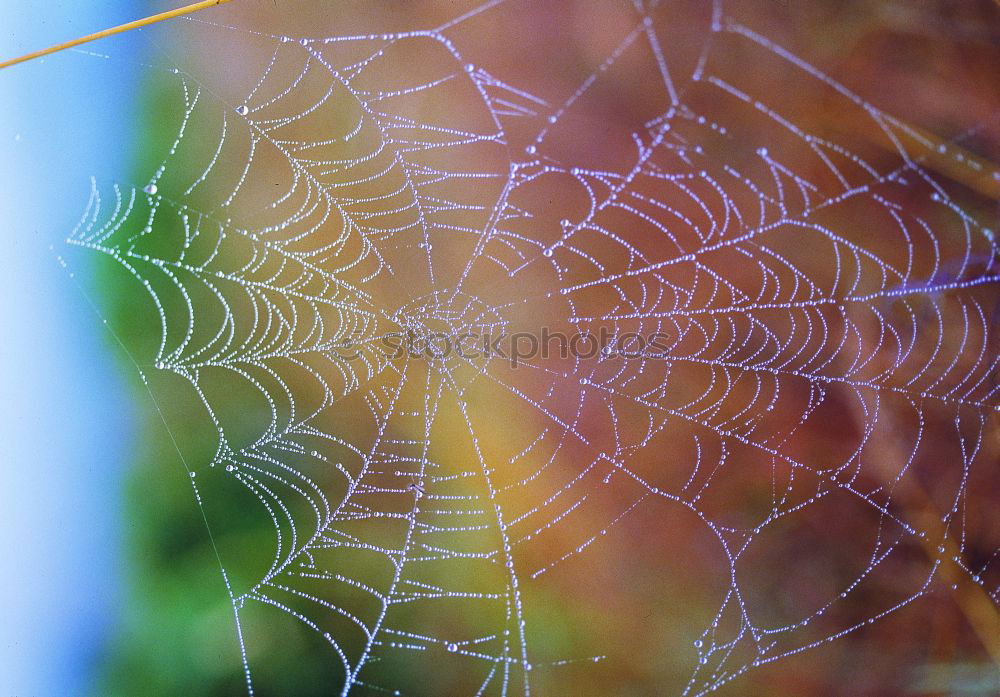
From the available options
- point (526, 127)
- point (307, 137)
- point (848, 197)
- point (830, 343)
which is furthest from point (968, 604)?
point (307, 137)

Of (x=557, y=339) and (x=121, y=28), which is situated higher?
(x=121, y=28)

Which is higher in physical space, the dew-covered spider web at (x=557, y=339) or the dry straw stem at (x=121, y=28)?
the dry straw stem at (x=121, y=28)

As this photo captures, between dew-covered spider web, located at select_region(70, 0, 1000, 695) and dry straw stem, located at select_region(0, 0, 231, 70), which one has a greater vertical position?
dry straw stem, located at select_region(0, 0, 231, 70)
